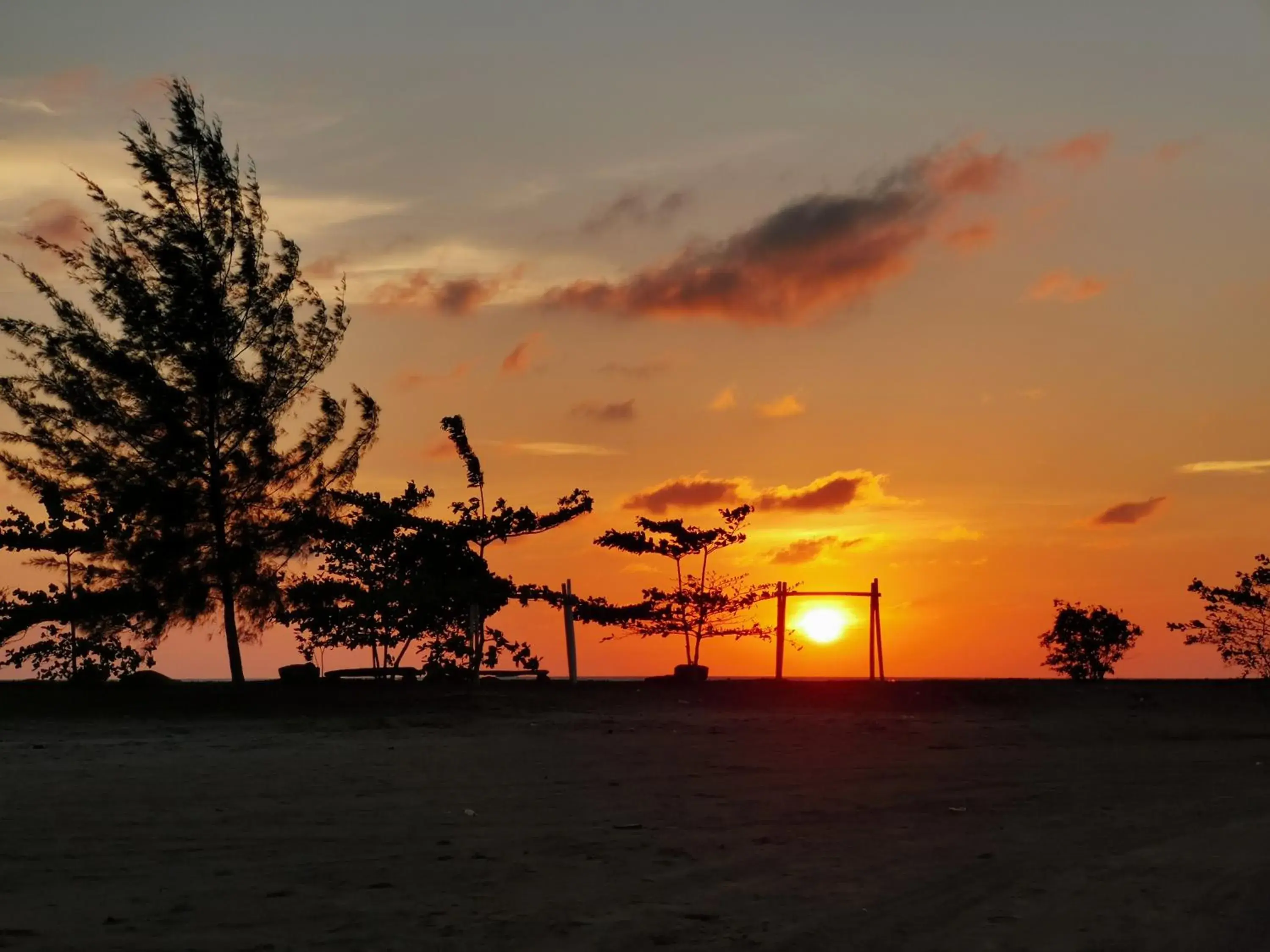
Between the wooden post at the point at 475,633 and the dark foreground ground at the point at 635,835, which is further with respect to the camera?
the wooden post at the point at 475,633

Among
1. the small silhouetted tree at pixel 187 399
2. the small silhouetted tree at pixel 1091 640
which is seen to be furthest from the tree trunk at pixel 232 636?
the small silhouetted tree at pixel 1091 640

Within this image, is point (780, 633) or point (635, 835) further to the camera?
point (780, 633)

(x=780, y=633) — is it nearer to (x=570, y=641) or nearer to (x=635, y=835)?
(x=570, y=641)

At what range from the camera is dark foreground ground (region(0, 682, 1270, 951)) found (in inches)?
298

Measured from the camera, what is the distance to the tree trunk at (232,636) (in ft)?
92.6

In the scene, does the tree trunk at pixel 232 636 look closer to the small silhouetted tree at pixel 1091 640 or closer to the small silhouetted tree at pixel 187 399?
the small silhouetted tree at pixel 187 399

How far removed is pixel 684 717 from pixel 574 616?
8.54 metres

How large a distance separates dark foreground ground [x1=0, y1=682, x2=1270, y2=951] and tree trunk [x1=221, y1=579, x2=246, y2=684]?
23.1ft

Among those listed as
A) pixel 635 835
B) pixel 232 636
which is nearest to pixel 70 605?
pixel 232 636

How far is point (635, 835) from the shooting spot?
34.6 feet

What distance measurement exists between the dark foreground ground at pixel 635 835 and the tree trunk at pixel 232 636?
7.03 metres

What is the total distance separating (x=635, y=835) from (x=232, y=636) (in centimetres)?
1979

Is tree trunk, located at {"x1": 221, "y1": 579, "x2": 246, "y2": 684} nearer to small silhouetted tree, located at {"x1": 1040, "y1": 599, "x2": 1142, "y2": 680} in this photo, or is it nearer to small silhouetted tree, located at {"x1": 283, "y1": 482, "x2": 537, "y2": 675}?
small silhouetted tree, located at {"x1": 283, "y1": 482, "x2": 537, "y2": 675}

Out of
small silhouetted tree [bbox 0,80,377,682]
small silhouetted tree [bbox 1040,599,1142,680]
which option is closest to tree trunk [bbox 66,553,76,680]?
small silhouetted tree [bbox 0,80,377,682]
